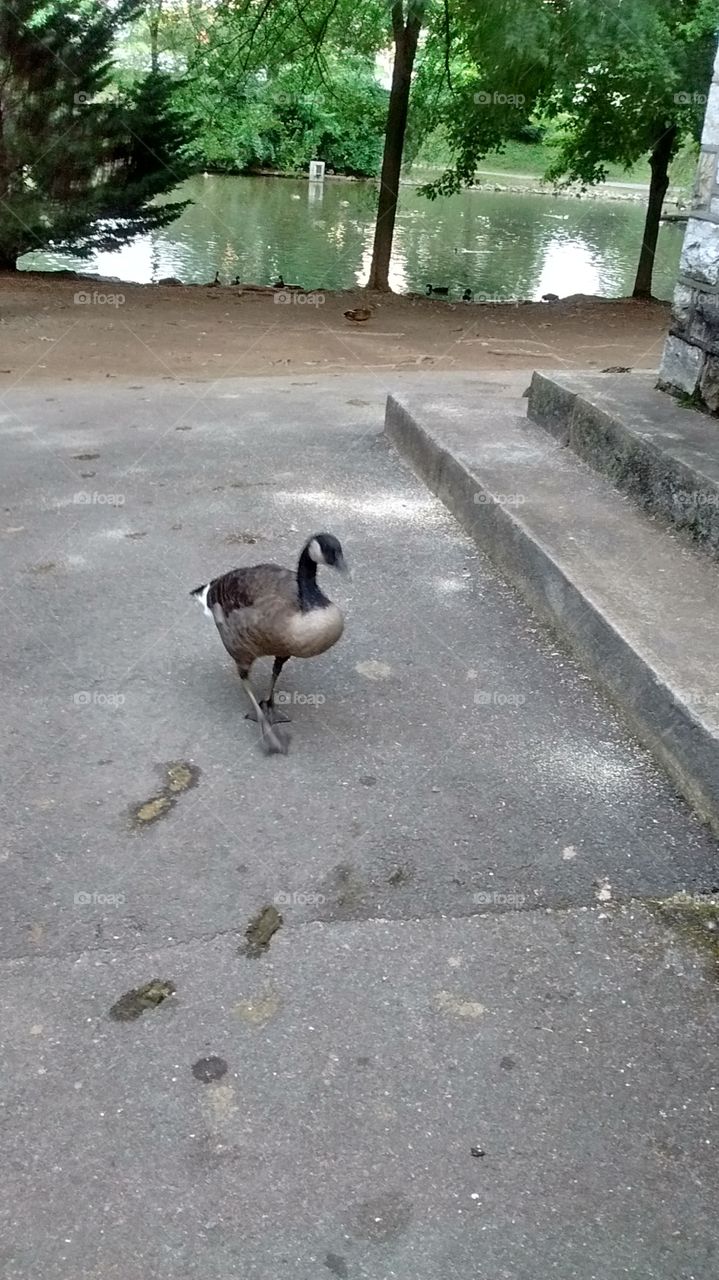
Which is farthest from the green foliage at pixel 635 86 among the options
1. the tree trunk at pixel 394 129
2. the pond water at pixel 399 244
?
the pond water at pixel 399 244

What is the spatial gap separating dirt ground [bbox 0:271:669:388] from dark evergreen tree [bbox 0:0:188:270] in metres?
1.03

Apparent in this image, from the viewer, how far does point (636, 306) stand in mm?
17547

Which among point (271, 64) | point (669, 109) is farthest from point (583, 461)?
point (271, 64)

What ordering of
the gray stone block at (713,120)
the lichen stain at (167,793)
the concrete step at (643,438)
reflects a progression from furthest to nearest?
the gray stone block at (713,120)
the concrete step at (643,438)
the lichen stain at (167,793)

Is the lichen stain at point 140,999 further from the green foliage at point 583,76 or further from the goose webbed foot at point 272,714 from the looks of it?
the green foliage at point 583,76

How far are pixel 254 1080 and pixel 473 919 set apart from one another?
0.79 metres

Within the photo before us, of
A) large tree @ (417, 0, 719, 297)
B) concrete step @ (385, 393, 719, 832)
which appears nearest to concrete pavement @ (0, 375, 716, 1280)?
concrete step @ (385, 393, 719, 832)

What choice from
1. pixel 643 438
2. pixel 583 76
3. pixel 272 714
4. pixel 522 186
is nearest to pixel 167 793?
pixel 272 714

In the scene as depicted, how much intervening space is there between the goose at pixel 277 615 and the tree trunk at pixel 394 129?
12.8 meters

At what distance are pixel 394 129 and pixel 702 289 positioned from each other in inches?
500

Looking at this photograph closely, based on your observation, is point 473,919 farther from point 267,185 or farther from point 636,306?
point 267,185

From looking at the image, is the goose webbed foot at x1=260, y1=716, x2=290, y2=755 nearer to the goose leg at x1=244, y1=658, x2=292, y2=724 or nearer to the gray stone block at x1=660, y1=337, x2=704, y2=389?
the goose leg at x1=244, y1=658, x2=292, y2=724

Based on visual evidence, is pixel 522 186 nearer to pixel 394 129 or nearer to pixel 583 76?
pixel 394 129

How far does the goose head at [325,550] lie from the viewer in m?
3.63
